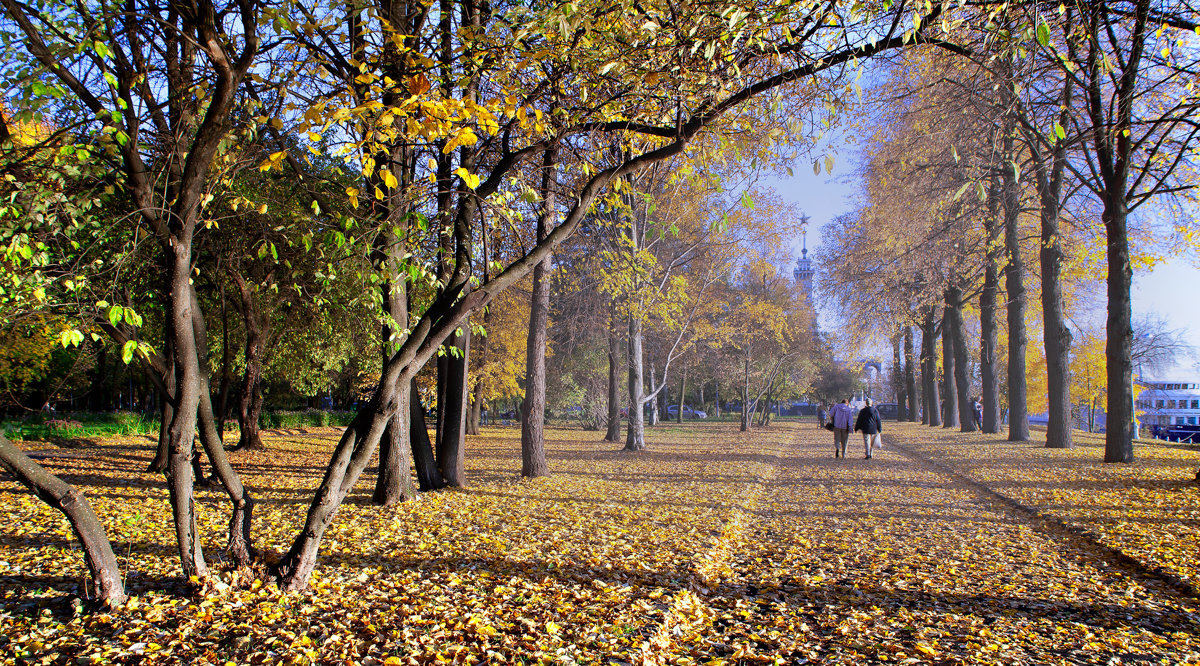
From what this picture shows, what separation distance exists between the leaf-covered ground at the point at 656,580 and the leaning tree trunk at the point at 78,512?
16 centimetres

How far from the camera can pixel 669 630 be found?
143 inches

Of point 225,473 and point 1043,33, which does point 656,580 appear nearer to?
point 225,473

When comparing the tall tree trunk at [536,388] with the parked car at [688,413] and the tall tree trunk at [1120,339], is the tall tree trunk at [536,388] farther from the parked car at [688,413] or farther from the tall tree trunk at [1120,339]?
the parked car at [688,413]

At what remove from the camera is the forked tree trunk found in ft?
74.9

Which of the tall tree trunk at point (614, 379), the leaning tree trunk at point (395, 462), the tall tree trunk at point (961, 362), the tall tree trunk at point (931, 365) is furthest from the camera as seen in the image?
the tall tree trunk at point (931, 365)

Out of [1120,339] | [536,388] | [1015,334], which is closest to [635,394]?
[536,388]

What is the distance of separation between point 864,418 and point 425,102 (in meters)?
13.5

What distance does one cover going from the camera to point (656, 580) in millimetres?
4590

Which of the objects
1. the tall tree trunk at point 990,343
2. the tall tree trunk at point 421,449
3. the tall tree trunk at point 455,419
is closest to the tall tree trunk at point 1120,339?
the tall tree trunk at point 990,343

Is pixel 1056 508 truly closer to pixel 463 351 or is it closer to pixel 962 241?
pixel 463 351

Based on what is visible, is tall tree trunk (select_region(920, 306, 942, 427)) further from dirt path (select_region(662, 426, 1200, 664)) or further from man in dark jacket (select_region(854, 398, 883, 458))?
dirt path (select_region(662, 426, 1200, 664))

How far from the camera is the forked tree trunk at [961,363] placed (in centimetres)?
2283

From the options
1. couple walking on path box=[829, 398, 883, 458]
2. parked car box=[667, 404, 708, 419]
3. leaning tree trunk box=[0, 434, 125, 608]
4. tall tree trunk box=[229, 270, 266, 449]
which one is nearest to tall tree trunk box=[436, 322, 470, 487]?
leaning tree trunk box=[0, 434, 125, 608]

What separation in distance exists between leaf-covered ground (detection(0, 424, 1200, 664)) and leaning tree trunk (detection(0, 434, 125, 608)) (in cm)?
16
